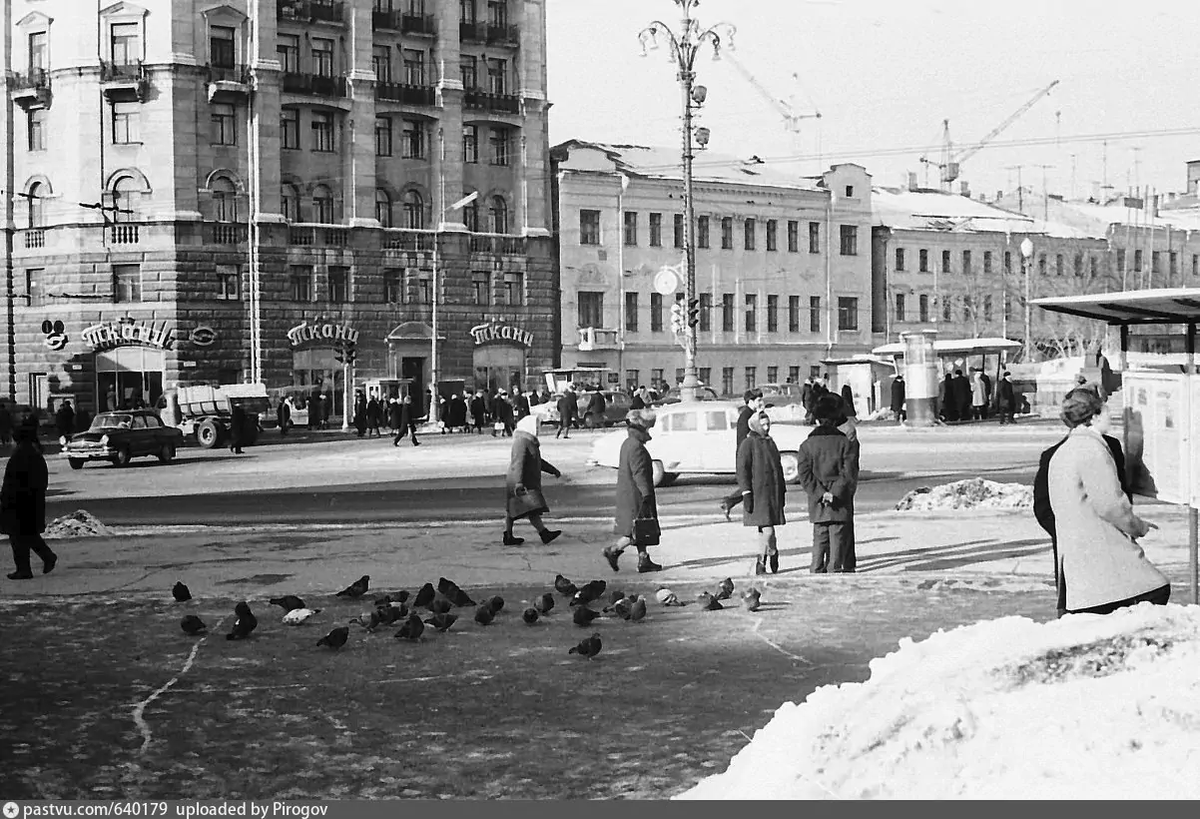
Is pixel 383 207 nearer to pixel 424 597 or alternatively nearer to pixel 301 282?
pixel 301 282

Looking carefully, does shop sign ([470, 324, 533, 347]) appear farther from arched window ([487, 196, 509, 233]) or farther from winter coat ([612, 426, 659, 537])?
winter coat ([612, 426, 659, 537])

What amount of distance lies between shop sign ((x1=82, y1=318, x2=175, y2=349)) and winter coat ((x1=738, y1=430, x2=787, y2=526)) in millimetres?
44112

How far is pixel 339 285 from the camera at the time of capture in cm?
5984

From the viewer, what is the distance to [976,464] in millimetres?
30516

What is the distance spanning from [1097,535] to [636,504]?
24.5 ft

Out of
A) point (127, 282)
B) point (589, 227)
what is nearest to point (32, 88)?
point (127, 282)

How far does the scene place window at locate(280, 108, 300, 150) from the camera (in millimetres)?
58625

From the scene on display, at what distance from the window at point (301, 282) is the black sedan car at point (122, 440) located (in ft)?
64.6

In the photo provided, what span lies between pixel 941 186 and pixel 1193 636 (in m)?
95.6

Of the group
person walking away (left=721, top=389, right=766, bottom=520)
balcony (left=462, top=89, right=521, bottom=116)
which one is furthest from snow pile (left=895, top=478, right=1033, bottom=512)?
balcony (left=462, top=89, right=521, bottom=116)

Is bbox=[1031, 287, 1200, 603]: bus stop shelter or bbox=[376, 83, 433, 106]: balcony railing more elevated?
bbox=[376, 83, 433, 106]: balcony railing

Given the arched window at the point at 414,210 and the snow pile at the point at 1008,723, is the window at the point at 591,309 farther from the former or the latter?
the snow pile at the point at 1008,723

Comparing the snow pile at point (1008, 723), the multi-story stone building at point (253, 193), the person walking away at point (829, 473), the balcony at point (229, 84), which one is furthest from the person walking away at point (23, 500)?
the balcony at point (229, 84)

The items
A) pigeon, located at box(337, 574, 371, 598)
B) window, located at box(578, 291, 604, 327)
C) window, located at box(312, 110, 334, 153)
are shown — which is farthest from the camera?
window, located at box(578, 291, 604, 327)
